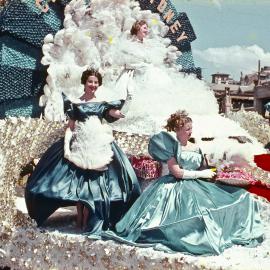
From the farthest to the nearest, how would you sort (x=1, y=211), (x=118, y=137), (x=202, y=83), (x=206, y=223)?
1. (x=202, y=83)
2. (x=118, y=137)
3. (x=1, y=211)
4. (x=206, y=223)

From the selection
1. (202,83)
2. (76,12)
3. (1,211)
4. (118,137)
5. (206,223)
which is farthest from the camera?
(202,83)

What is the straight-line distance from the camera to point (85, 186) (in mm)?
3508

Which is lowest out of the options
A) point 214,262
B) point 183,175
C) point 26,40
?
point 214,262

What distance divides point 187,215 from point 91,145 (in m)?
0.81

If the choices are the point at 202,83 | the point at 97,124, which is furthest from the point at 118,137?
the point at 202,83

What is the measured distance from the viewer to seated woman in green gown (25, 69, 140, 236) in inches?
137

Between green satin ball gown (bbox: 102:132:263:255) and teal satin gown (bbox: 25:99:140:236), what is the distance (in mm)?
136

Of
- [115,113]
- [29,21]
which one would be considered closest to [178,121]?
[115,113]

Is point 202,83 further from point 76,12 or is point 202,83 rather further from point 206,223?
point 206,223

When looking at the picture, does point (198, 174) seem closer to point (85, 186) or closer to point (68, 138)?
point (85, 186)

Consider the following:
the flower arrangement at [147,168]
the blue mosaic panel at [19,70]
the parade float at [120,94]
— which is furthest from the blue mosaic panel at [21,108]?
the flower arrangement at [147,168]

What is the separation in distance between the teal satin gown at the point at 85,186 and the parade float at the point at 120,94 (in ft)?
0.90

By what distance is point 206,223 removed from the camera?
3.20 m

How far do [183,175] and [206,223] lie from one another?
35 centimetres
